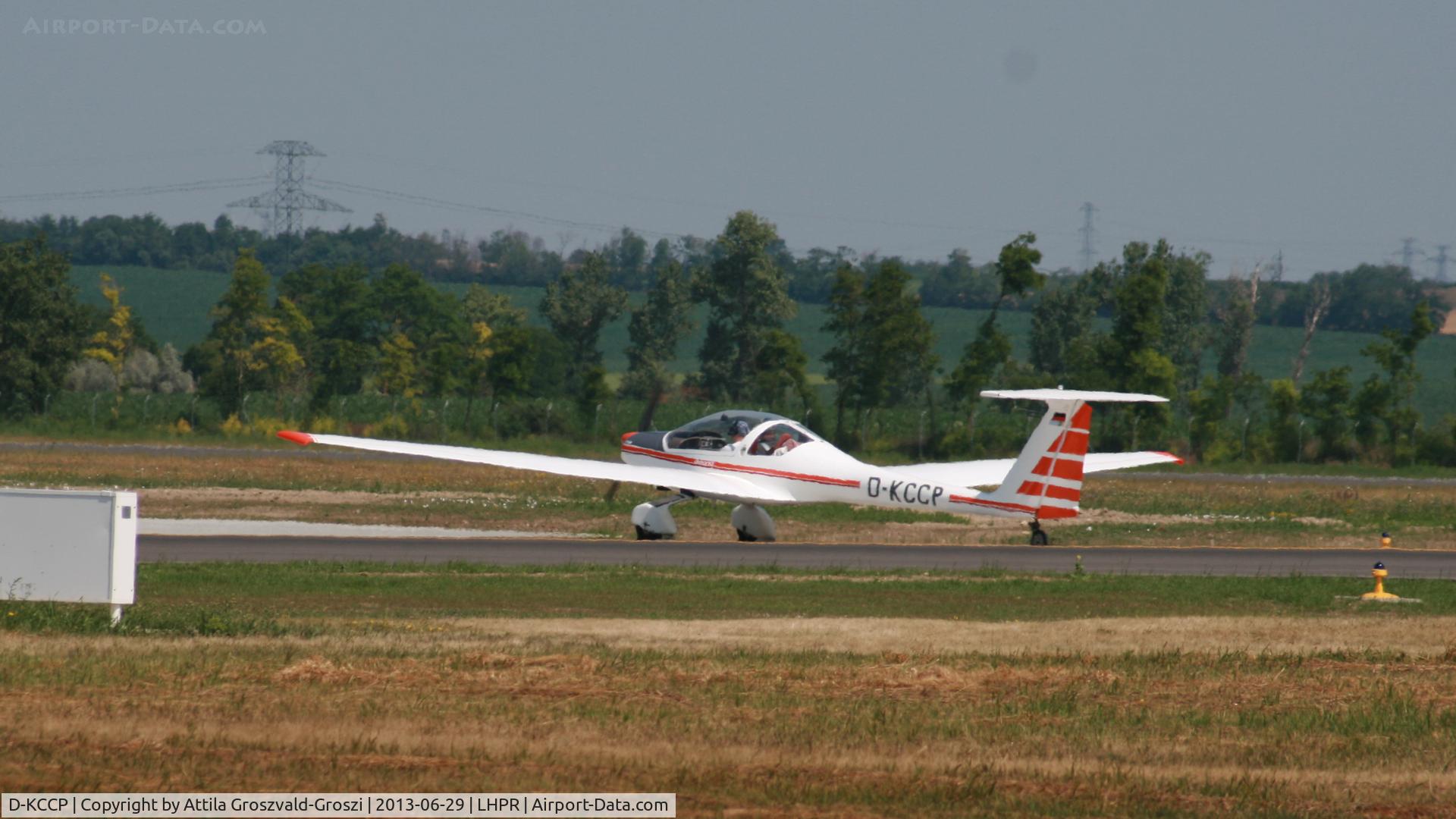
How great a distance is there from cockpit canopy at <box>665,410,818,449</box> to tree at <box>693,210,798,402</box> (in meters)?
58.1

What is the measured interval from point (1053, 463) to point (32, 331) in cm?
5406

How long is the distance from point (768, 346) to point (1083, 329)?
3324cm

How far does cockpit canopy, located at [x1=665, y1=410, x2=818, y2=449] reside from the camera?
30516mm

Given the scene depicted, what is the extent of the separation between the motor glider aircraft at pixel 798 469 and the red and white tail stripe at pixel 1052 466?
0.06 feet

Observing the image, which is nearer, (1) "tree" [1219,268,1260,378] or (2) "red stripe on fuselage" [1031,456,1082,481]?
(2) "red stripe on fuselage" [1031,456,1082,481]

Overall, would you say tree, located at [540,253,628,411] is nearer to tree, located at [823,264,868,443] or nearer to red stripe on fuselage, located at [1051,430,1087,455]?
tree, located at [823,264,868,443]

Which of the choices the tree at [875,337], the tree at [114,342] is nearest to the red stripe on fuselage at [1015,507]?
the tree at [875,337]

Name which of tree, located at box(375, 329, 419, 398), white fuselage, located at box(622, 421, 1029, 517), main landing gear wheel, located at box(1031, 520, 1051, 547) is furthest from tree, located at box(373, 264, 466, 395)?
main landing gear wheel, located at box(1031, 520, 1051, 547)

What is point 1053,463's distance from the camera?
27625mm

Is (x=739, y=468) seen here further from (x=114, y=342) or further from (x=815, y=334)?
(x=815, y=334)

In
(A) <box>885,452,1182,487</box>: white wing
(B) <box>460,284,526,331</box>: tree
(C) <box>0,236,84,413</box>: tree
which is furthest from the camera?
(B) <box>460,284,526,331</box>: tree

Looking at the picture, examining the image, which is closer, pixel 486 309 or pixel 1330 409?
pixel 1330 409

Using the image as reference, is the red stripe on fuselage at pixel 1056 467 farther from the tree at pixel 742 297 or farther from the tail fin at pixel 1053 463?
the tree at pixel 742 297

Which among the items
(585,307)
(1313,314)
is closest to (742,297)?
(585,307)
